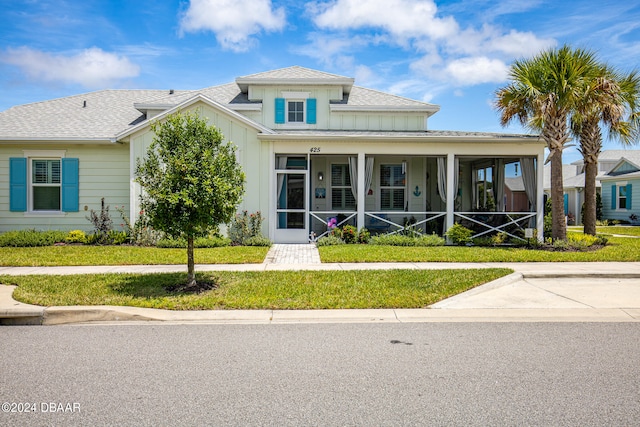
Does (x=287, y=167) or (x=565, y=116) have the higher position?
(x=565, y=116)

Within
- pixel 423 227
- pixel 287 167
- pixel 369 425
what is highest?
pixel 287 167

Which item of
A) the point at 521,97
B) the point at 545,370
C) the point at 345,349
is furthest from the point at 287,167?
the point at 545,370

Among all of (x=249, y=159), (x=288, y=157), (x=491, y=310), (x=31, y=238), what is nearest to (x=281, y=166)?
(x=288, y=157)

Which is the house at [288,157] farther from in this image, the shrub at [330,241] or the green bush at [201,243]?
the green bush at [201,243]

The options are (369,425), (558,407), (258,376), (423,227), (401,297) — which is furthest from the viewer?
(423,227)

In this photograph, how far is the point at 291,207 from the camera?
1622cm

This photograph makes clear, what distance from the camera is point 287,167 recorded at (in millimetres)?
16203

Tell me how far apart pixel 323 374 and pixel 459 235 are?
37.6ft

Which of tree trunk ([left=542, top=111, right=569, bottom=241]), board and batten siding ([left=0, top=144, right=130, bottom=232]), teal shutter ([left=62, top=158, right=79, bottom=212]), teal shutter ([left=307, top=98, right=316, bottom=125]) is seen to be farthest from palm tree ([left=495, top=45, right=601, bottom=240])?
teal shutter ([left=62, top=158, right=79, bottom=212])

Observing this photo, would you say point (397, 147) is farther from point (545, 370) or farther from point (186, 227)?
point (545, 370)

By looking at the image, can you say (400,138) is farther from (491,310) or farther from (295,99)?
(491,310)

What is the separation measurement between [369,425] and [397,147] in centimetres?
1284

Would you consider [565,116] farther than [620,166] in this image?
No

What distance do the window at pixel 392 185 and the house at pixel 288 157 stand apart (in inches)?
1.6
